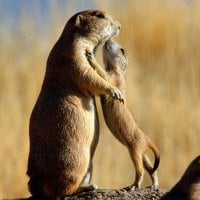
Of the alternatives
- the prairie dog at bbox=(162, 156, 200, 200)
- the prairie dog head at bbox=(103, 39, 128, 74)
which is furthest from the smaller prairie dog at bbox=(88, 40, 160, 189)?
the prairie dog at bbox=(162, 156, 200, 200)

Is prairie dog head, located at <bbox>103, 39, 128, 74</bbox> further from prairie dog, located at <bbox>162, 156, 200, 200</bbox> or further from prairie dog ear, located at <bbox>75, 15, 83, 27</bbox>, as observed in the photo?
prairie dog, located at <bbox>162, 156, 200, 200</bbox>

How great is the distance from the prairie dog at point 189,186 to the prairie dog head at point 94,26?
181cm

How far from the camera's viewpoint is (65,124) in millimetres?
7438

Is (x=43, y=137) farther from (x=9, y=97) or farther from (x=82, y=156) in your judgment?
(x=9, y=97)

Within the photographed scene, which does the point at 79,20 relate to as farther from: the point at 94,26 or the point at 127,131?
the point at 127,131

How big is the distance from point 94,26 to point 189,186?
1968 millimetres

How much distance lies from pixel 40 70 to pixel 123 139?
3636 millimetres

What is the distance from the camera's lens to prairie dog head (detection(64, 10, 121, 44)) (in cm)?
767

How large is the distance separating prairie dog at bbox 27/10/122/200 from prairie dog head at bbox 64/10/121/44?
0.12 meters

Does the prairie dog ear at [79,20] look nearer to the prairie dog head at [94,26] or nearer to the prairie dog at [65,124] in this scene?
the prairie dog head at [94,26]

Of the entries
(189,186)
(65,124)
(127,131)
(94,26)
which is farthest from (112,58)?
(189,186)

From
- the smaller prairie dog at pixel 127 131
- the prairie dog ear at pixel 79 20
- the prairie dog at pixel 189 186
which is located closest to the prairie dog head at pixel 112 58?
the smaller prairie dog at pixel 127 131

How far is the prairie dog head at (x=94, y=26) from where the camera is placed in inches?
302

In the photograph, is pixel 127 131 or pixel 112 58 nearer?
pixel 127 131
